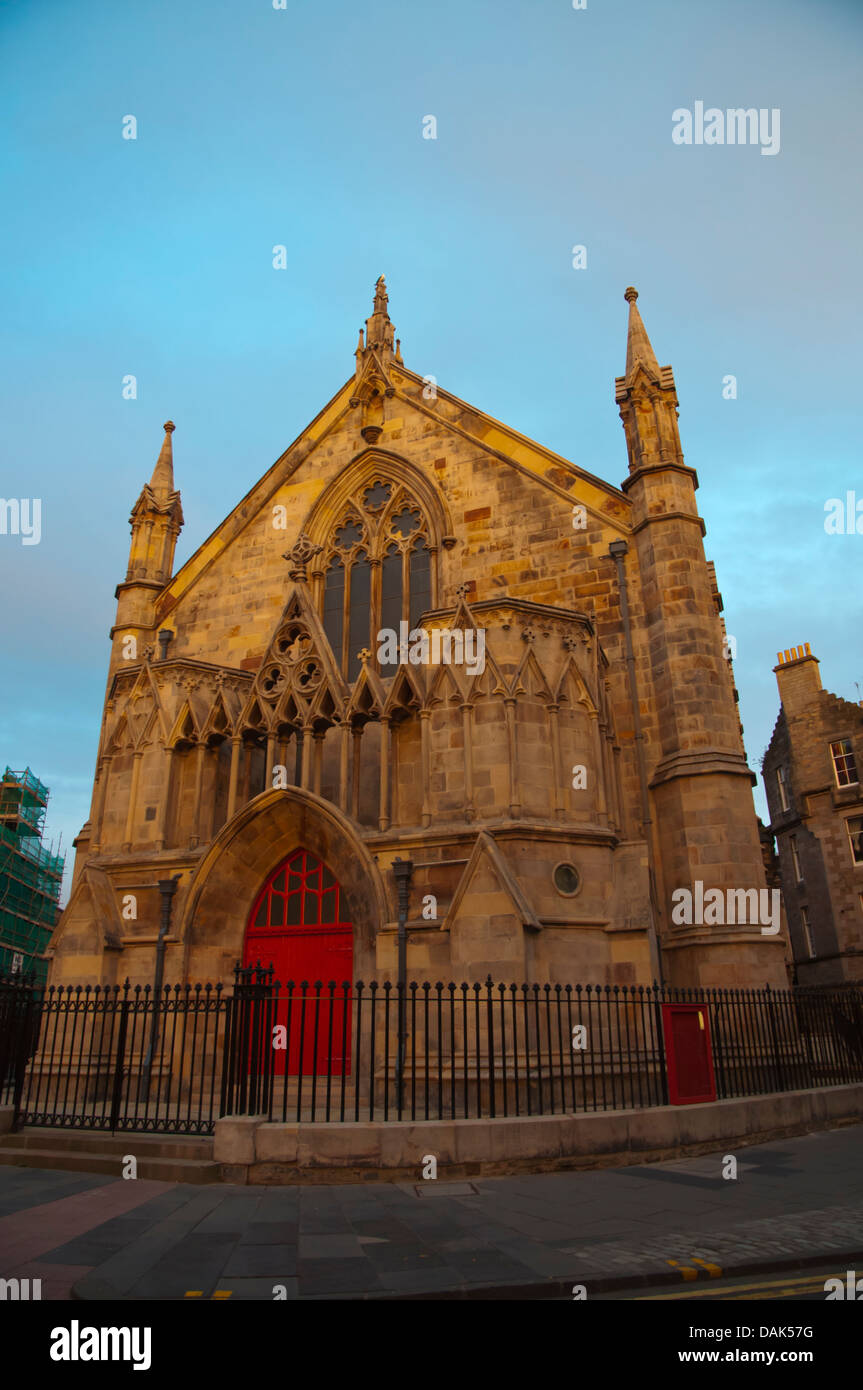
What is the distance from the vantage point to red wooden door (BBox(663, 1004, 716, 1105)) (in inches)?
416

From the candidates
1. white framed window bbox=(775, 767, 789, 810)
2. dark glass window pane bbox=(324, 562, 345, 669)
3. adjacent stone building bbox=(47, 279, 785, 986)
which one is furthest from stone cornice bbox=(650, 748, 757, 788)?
white framed window bbox=(775, 767, 789, 810)

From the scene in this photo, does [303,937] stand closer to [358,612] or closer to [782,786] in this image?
[358,612]

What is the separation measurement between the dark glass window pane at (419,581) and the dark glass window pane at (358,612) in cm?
107

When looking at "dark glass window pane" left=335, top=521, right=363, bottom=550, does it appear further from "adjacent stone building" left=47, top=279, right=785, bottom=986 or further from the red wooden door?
the red wooden door

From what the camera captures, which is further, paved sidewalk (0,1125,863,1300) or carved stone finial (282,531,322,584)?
→ carved stone finial (282,531,322,584)

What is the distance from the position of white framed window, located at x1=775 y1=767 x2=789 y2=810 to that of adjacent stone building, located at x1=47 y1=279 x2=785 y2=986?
19.8m

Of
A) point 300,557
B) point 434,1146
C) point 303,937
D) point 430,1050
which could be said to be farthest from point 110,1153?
point 300,557

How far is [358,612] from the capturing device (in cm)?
1981

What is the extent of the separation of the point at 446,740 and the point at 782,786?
27381 millimetres

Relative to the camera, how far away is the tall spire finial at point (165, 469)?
22312 mm

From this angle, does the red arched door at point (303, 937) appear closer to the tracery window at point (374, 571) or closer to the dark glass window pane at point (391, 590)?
the tracery window at point (374, 571)
